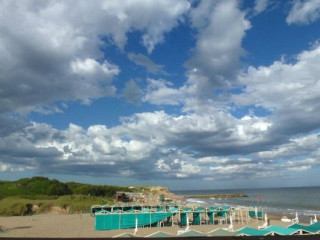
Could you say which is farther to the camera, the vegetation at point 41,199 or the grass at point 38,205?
the vegetation at point 41,199

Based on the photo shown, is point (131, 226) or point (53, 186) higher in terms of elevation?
point (53, 186)

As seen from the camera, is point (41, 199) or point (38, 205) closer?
point (38, 205)

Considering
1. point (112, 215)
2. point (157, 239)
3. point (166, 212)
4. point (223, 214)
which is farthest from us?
point (223, 214)

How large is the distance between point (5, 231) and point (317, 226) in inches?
1012

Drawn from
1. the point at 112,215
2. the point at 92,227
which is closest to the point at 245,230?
the point at 112,215

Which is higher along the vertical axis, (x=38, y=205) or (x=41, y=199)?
(x=41, y=199)

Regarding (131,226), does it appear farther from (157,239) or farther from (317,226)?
(157,239)

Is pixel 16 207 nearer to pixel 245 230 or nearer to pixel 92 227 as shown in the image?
pixel 92 227

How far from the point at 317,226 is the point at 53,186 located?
62005mm

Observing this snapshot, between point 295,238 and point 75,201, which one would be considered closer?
point 295,238

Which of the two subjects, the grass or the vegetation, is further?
the vegetation

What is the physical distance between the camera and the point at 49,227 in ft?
107

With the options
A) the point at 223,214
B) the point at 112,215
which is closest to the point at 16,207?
the point at 112,215

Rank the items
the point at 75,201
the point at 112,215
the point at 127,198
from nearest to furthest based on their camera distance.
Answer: the point at 112,215 < the point at 75,201 < the point at 127,198
